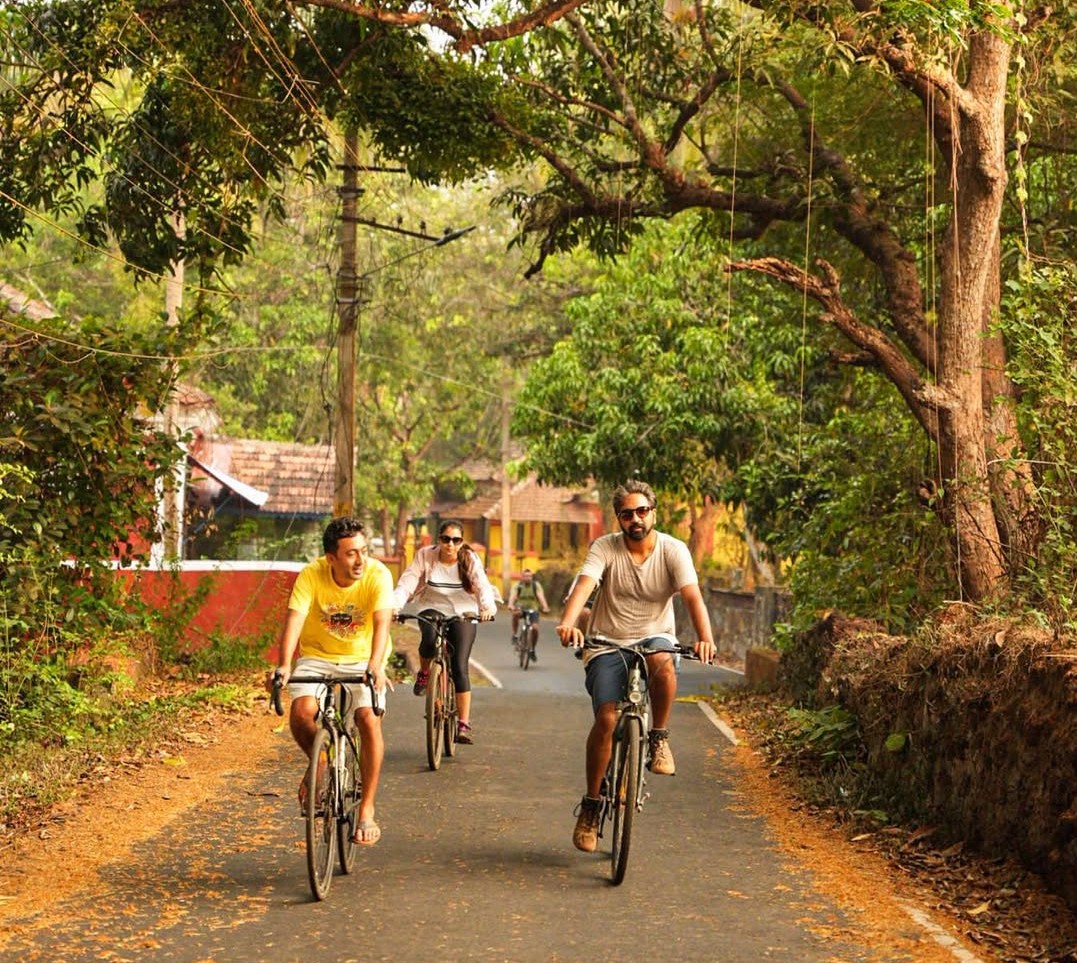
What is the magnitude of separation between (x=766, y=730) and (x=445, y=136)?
733cm

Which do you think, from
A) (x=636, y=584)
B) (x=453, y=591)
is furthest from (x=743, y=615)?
(x=636, y=584)

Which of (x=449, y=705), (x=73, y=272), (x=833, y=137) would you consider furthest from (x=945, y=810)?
(x=73, y=272)

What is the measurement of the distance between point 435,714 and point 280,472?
30393mm

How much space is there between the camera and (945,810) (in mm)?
9727

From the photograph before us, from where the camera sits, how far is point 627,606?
8.82m

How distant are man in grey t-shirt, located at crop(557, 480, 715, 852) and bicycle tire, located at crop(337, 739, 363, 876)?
121 centimetres

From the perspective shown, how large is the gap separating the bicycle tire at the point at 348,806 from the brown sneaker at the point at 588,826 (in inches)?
47.0

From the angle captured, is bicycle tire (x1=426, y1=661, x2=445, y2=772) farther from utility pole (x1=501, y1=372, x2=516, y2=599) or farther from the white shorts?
utility pole (x1=501, y1=372, x2=516, y2=599)

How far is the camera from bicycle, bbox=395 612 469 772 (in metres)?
12.5

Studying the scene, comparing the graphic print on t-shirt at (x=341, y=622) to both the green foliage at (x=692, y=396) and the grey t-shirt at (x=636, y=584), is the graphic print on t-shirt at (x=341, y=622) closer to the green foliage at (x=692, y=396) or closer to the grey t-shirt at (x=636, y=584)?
the grey t-shirt at (x=636, y=584)

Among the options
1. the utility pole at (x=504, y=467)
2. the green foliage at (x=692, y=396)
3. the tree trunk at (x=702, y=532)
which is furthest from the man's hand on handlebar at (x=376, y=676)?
the utility pole at (x=504, y=467)

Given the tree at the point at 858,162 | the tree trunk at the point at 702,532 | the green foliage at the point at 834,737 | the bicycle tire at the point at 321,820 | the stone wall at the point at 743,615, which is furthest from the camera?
the tree trunk at the point at 702,532

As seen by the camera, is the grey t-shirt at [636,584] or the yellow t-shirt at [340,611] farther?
the grey t-shirt at [636,584]

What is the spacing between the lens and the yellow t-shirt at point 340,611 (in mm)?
8297
